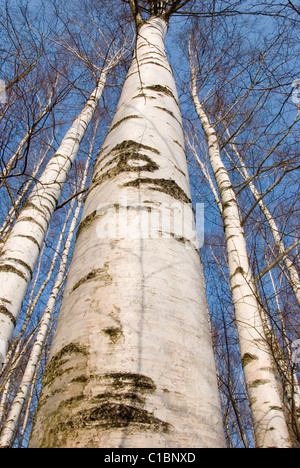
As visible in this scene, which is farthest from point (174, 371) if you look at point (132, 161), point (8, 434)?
point (8, 434)

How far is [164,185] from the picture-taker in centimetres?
85

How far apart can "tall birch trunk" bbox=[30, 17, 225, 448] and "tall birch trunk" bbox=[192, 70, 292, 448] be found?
52.3 inches

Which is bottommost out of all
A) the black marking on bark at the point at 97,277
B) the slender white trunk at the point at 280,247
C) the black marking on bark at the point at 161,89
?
the black marking on bark at the point at 97,277

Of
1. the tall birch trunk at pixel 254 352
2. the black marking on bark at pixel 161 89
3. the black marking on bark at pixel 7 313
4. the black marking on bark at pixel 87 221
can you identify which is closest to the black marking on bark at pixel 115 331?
the black marking on bark at pixel 87 221

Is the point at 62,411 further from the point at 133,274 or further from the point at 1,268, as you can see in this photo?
the point at 1,268

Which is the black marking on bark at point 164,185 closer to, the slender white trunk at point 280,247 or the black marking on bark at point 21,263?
the black marking on bark at point 21,263

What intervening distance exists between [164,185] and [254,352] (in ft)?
5.77

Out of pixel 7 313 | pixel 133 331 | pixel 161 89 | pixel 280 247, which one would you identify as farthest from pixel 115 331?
pixel 280 247

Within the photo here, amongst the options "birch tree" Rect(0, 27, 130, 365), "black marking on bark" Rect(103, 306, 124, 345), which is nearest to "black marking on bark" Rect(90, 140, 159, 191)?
"black marking on bark" Rect(103, 306, 124, 345)

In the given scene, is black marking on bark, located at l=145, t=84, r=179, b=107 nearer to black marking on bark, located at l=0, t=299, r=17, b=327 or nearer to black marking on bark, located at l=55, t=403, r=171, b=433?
black marking on bark, located at l=55, t=403, r=171, b=433

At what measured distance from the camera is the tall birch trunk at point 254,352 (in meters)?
1.81

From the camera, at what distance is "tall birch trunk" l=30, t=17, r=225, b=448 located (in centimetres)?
45

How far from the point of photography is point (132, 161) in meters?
0.89

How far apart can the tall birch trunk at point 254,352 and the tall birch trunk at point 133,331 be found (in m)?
1.33
